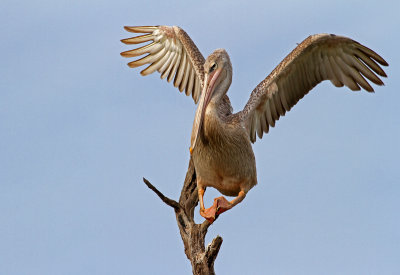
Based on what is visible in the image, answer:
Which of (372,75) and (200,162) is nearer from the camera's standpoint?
(200,162)

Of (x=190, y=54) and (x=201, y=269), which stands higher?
(x=190, y=54)

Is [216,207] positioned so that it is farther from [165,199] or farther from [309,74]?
[309,74]

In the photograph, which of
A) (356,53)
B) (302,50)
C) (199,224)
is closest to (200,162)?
(199,224)

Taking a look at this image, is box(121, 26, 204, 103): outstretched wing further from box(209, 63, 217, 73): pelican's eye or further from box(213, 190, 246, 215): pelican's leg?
box(213, 190, 246, 215): pelican's leg

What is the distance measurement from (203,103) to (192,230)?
1.99 m

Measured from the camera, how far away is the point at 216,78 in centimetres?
1009

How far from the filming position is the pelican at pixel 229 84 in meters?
9.91

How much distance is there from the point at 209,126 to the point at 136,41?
3.66 metres

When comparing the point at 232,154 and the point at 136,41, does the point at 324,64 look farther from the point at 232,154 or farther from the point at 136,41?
the point at 136,41

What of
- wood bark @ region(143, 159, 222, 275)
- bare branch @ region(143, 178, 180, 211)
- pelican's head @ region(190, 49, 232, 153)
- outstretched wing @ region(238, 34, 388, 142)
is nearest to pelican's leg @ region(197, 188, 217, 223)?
wood bark @ region(143, 159, 222, 275)

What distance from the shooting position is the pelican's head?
9992 mm

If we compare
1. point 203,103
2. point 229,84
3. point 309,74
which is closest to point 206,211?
point 203,103

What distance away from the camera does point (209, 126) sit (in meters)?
9.80

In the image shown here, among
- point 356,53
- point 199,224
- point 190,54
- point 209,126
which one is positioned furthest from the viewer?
point 190,54
